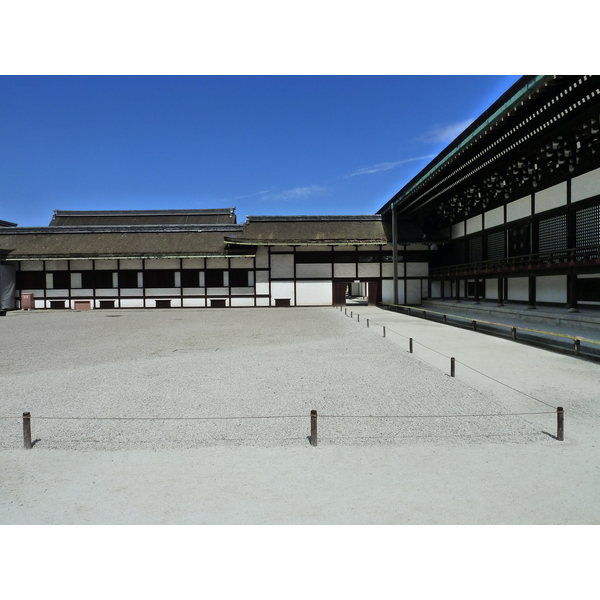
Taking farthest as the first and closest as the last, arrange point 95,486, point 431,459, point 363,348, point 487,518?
1. point 363,348
2. point 431,459
3. point 95,486
4. point 487,518

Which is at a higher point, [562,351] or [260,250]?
[260,250]

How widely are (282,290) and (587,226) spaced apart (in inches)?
730

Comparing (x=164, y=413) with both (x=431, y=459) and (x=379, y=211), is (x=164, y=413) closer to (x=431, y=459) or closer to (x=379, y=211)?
(x=431, y=459)

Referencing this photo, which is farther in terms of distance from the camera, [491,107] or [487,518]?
[491,107]

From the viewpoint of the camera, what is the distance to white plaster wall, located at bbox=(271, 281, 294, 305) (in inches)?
1086

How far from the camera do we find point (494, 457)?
393cm

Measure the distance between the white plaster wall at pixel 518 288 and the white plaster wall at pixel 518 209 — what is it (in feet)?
10.9

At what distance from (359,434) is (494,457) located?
151 cm

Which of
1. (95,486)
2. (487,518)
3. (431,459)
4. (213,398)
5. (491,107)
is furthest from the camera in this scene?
(491,107)

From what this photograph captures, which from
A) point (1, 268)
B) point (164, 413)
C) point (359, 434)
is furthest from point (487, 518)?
point (1, 268)

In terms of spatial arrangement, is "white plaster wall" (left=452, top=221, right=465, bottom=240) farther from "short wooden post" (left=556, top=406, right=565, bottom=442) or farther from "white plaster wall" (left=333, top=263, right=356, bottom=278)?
"short wooden post" (left=556, top=406, right=565, bottom=442)

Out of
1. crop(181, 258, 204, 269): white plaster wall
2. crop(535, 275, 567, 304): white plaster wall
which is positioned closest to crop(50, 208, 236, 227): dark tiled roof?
crop(181, 258, 204, 269): white plaster wall

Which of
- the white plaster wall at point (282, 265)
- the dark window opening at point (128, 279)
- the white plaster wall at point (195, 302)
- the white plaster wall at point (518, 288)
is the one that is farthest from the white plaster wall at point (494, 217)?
the dark window opening at point (128, 279)

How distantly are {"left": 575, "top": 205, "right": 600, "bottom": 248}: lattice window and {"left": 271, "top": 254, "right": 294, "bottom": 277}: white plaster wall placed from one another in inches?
692
